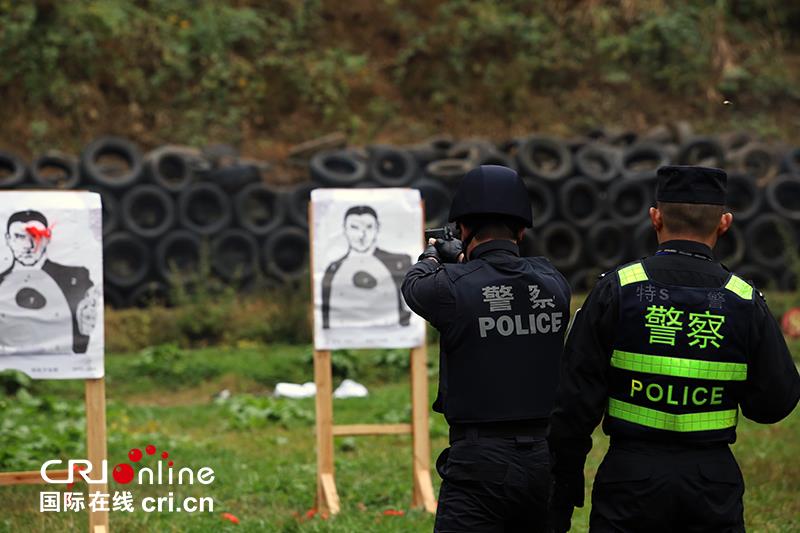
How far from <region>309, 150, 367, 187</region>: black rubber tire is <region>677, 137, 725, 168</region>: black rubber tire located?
4912mm

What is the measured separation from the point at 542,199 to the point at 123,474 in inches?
374

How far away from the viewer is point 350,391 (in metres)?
10.8

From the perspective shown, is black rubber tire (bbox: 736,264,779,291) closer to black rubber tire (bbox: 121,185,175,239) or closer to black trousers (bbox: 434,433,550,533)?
black rubber tire (bbox: 121,185,175,239)

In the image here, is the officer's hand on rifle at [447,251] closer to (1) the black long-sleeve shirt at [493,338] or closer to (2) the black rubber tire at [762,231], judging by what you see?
(1) the black long-sleeve shirt at [493,338]

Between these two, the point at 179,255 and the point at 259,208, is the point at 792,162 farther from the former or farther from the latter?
the point at 179,255

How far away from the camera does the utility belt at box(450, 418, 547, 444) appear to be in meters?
3.94

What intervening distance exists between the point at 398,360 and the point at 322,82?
8204 millimetres

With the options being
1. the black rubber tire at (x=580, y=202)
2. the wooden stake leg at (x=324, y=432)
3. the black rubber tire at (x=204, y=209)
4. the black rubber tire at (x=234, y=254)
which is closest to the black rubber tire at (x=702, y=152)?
the black rubber tire at (x=580, y=202)

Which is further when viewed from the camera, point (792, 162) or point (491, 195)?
point (792, 162)

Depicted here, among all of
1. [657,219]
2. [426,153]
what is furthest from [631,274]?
[426,153]

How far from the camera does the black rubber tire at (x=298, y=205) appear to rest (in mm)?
15430

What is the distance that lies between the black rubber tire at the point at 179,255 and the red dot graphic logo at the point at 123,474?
7135mm

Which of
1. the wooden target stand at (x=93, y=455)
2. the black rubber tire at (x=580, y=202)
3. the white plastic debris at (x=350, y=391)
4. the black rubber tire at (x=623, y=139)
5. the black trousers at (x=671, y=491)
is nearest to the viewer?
the black trousers at (x=671, y=491)

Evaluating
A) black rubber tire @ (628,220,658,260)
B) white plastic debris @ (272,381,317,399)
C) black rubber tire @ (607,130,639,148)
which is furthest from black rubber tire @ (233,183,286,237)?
black rubber tire @ (607,130,639,148)
